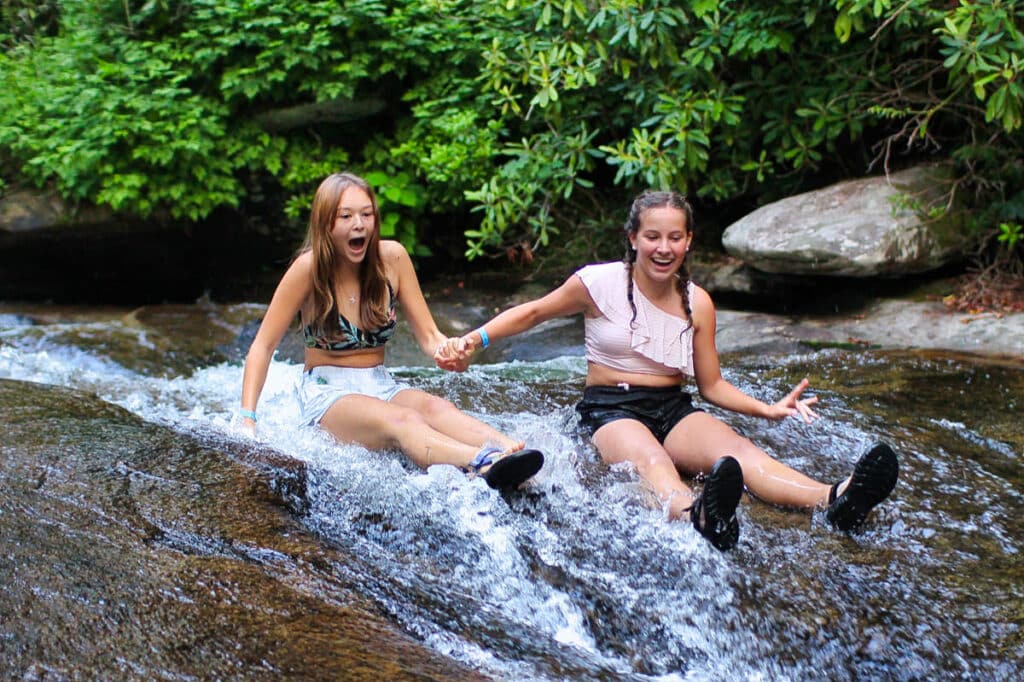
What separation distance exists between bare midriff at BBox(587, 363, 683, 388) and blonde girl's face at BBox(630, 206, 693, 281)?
43cm

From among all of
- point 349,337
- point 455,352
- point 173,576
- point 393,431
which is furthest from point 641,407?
point 173,576

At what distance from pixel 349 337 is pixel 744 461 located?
1.79m

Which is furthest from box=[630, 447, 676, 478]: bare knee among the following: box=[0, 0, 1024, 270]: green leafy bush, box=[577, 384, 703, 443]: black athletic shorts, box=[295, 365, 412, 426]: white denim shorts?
box=[0, 0, 1024, 270]: green leafy bush

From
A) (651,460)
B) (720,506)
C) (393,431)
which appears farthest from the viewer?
(393,431)

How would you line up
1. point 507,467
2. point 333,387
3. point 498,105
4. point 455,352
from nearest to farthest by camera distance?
point 507,467
point 455,352
point 333,387
point 498,105

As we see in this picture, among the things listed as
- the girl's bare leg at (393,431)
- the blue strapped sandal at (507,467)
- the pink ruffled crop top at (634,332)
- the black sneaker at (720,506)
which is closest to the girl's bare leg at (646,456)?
the black sneaker at (720,506)

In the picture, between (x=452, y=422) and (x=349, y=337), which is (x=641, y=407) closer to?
(x=452, y=422)

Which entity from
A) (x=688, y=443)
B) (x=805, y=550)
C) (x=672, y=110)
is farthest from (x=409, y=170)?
(x=805, y=550)

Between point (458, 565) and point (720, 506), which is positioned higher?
point (720, 506)

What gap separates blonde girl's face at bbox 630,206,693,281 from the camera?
3906 millimetres

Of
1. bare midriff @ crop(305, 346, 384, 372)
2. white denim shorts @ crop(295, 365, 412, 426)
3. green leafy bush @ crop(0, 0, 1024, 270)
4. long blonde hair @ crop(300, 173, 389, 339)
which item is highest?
green leafy bush @ crop(0, 0, 1024, 270)

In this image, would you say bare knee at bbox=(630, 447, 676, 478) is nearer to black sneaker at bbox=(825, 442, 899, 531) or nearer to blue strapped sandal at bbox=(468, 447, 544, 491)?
blue strapped sandal at bbox=(468, 447, 544, 491)

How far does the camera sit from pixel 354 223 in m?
4.12

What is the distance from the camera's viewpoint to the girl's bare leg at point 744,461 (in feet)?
11.9
